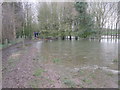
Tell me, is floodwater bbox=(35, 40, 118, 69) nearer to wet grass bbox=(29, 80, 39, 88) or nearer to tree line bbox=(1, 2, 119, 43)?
wet grass bbox=(29, 80, 39, 88)

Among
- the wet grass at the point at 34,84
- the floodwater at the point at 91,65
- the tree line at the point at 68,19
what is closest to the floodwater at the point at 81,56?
the floodwater at the point at 91,65

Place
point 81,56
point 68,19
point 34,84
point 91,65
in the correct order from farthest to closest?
point 68,19 < point 81,56 < point 91,65 < point 34,84

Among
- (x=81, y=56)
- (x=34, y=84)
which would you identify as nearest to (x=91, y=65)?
(x=81, y=56)

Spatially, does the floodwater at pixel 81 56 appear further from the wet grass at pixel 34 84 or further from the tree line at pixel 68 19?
the tree line at pixel 68 19

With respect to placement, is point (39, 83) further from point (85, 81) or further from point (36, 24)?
point (36, 24)

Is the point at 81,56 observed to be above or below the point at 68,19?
below

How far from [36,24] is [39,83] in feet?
65.9

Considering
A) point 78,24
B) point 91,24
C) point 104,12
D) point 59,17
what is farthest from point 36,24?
point 104,12

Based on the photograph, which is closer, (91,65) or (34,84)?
(34,84)

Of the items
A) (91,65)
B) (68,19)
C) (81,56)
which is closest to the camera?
(91,65)

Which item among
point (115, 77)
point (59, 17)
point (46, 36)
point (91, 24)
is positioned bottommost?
point (115, 77)

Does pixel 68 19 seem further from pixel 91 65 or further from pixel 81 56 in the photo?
pixel 91 65

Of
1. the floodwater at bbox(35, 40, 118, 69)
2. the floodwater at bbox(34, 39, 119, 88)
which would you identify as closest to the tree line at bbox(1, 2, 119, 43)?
the floodwater at bbox(35, 40, 118, 69)

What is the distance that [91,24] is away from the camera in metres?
20.4
